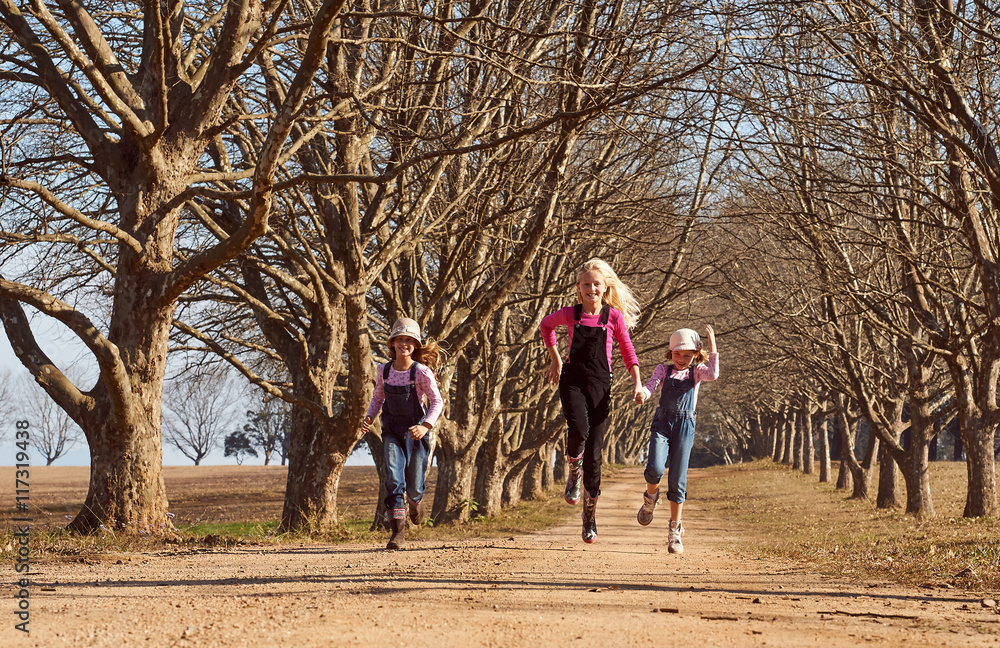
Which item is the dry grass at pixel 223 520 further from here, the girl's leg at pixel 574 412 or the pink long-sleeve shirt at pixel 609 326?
the pink long-sleeve shirt at pixel 609 326

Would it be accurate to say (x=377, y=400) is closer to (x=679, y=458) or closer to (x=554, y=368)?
(x=554, y=368)

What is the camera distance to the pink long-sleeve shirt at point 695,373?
23.4ft

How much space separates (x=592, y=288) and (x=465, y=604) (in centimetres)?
282

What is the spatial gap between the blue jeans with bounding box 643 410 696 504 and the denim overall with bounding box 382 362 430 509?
2.23 m

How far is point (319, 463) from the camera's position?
11.6 meters

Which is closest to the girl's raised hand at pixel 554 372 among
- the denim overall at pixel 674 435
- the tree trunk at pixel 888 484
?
the denim overall at pixel 674 435

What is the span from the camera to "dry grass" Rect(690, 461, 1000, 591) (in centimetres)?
730

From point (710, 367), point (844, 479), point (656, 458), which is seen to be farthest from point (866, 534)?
point (844, 479)

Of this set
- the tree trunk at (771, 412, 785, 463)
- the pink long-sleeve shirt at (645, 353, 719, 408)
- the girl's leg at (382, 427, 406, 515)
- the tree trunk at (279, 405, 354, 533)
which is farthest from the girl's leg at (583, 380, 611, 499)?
the tree trunk at (771, 412, 785, 463)

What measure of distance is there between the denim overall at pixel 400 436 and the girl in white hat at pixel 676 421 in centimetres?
223

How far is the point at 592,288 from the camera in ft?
22.9

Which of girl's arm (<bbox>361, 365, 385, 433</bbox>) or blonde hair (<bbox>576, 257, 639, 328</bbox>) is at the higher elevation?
blonde hair (<bbox>576, 257, 639, 328</bbox>)

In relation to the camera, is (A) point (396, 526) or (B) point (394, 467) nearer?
(B) point (394, 467)

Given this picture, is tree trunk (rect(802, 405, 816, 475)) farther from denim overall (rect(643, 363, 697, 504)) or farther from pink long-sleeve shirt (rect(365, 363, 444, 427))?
pink long-sleeve shirt (rect(365, 363, 444, 427))
